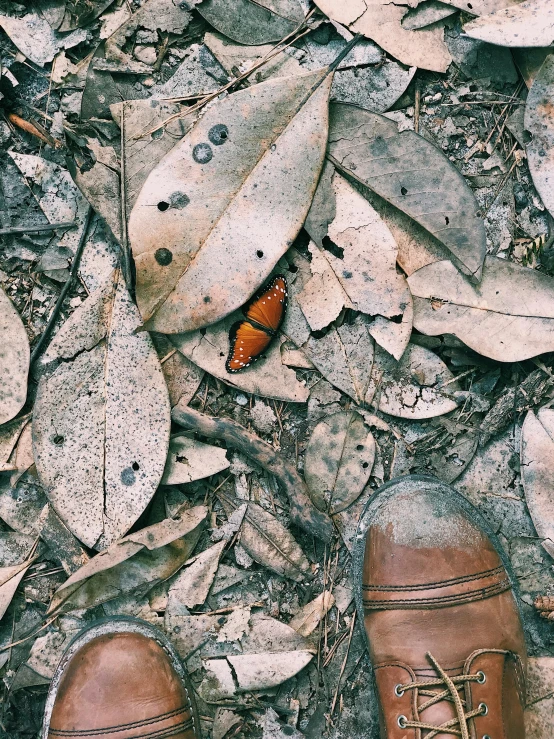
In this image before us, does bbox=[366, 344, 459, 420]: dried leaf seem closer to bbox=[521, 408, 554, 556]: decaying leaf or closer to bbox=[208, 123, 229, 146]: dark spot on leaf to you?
bbox=[521, 408, 554, 556]: decaying leaf

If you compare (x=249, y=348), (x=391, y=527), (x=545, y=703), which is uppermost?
(x=249, y=348)

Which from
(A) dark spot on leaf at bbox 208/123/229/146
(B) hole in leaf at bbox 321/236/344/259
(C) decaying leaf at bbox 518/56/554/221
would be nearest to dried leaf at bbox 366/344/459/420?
(B) hole in leaf at bbox 321/236/344/259

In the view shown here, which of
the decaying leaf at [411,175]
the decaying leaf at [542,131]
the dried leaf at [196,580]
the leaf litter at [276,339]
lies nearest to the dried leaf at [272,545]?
the leaf litter at [276,339]

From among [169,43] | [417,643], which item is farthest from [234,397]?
[169,43]

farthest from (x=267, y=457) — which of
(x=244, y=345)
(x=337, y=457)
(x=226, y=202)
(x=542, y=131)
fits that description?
(x=542, y=131)

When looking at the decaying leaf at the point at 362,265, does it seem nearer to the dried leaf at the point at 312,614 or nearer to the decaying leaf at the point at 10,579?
the dried leaf at the point at 312,614

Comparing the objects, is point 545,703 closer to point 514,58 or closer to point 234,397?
point 234,397

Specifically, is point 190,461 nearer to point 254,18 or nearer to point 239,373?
point 239,373
